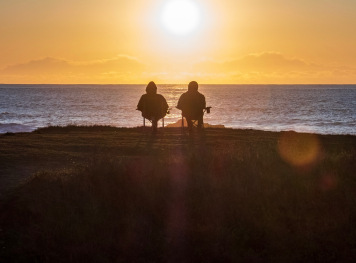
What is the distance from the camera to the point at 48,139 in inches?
547

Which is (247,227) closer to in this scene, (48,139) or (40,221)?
(40,221)

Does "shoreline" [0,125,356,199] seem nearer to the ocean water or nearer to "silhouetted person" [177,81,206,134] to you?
"silhouetted person" [177,81,206,134]

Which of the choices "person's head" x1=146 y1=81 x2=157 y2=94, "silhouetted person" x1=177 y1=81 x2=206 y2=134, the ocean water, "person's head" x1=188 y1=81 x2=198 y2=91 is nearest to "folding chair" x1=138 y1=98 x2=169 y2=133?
"person's head" x1=146 y1=81 x2=157 y2=94

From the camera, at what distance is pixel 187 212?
6715 millimetres

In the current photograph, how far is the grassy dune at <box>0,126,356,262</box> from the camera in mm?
5980

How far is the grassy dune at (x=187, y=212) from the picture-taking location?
5.98 m

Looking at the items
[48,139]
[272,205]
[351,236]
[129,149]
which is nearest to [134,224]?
[272,205]

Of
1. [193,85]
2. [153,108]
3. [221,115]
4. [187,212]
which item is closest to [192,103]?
[193,85]

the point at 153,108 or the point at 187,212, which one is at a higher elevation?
the point at 153,108

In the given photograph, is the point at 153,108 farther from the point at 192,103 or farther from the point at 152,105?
the point at 192,103

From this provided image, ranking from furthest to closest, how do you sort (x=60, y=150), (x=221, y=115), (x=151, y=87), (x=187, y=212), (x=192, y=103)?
(x=221, y=115) → (x=151, y=87) → (x=192, y=103) → (x=60, y=150) → (x=187, y=212)

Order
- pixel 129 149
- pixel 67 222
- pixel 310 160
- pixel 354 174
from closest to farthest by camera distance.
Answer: pixel 67 222, pixel 354 174, pixel 310 160, pixel 129 149

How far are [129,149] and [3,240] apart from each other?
20.1ft

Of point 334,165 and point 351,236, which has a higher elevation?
point 334,165
